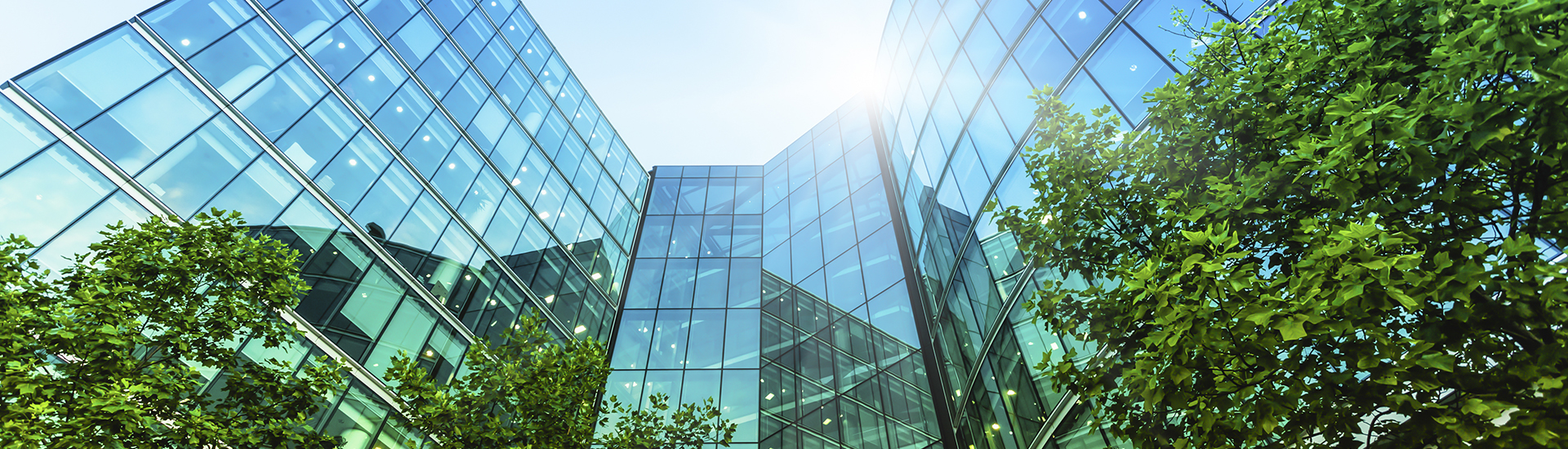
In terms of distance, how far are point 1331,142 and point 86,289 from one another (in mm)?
11840

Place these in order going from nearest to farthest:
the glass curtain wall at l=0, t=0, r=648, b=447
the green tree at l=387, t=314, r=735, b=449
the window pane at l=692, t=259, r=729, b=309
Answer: the green tree at l=387, t=314, r=735, b=449 → the glass curtain wall at l=0, t=0, r=648, b=447 → the window pane at l=692, t=259, r=729, b=309

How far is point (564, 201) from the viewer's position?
24.0 m

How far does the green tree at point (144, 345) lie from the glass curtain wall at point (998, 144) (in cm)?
1133

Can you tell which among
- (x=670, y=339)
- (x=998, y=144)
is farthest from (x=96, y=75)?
(x=998, y=144)

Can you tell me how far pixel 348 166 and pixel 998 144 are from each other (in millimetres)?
15992

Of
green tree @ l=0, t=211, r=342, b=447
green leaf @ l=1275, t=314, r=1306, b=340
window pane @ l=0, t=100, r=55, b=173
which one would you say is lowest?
green leaf @ l=1275, t=314, r=1306, b=340

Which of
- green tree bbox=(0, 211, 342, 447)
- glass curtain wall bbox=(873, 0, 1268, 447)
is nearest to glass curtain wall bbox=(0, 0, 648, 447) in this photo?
green tree bbox=(0, 211, 342, 447)

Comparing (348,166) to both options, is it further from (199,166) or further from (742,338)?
(742,338)

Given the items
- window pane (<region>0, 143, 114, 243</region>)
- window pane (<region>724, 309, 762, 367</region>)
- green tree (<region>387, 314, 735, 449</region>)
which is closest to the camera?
green tree (<region>387, 314, 735, 449</region>)

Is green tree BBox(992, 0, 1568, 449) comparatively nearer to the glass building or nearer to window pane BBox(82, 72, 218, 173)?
the glass building

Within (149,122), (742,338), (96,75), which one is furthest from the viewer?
(742,338)

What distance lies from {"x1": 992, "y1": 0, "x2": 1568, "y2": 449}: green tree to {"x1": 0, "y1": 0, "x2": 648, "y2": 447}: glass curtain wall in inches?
594

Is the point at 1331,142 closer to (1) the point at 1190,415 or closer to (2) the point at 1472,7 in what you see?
(2) the point at 1472,7

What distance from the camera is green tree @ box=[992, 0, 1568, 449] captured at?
3.44m
